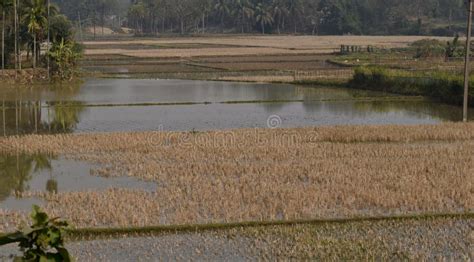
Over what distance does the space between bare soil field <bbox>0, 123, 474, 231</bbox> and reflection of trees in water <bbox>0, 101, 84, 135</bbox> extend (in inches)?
110

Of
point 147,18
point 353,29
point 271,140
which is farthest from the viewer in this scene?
point 147,18

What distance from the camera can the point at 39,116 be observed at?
2395cm

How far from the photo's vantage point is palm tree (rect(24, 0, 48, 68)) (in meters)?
37.2

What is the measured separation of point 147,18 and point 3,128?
9900 cm

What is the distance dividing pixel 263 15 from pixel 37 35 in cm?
6839

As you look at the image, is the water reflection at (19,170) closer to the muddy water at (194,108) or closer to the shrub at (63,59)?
the muddy water at (194,108)

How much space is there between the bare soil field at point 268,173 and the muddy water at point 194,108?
9.36 ft

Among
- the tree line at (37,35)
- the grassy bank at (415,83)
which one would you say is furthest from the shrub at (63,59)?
the grassy bank at (415,83)

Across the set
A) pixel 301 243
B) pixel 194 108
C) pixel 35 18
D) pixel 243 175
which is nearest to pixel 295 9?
pixel 35 18

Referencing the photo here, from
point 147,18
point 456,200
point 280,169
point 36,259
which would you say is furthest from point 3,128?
point 147,18

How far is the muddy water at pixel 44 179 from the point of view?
39.7 feet

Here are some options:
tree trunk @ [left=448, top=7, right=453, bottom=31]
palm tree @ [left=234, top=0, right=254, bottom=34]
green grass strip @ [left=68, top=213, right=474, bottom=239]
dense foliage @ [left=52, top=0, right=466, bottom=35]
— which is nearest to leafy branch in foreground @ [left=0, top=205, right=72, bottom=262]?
green grass strip @ [left=68, top=213, right=474, bottom=239]

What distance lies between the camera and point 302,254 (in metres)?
8.31

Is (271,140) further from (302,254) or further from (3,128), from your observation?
(302,254)
